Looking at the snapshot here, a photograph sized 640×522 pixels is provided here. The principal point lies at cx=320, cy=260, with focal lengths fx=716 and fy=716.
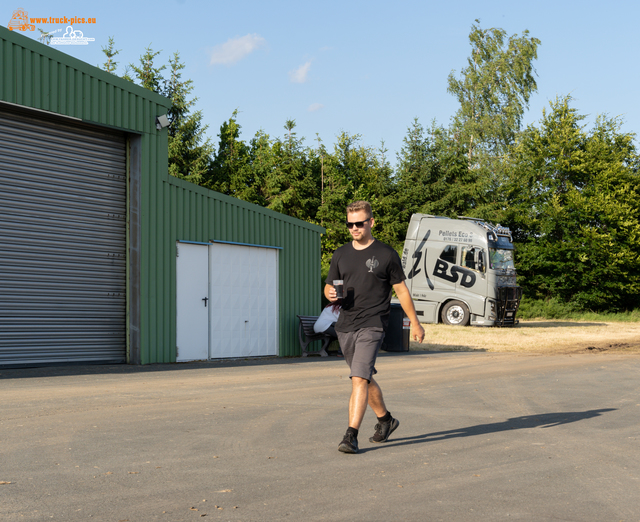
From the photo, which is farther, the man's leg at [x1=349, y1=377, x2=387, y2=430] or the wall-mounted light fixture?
the wall-mounted light fixture

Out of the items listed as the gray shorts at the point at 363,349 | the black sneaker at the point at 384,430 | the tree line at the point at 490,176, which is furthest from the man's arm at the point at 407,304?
the tree line at the point at 490,176

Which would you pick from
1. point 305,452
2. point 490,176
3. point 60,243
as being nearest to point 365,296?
point 305,452

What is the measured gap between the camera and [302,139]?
45344 millimetres

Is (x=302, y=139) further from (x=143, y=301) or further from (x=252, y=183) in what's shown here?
(x=143, y=301)

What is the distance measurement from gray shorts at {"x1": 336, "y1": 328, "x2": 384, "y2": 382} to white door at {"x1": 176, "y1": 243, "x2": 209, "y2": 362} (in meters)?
9.42

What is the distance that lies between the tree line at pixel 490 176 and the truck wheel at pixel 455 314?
13.0 m

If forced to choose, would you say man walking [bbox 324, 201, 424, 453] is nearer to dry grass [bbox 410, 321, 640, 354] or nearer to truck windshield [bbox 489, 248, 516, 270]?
dry grass [bbox 410, 321, 640, 354]

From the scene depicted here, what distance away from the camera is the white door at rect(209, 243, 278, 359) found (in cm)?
1592

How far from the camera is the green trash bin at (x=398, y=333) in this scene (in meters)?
19.0

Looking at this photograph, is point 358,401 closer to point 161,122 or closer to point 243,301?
point 161,122

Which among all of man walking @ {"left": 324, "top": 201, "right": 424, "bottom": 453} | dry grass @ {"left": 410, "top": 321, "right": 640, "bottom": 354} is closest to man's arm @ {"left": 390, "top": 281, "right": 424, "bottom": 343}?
man walking @ {"left": 324, "top": 201, "right": 424, "bottom": 453}

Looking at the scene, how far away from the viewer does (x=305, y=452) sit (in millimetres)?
5863

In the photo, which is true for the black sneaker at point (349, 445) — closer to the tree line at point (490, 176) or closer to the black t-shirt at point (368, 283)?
the black t-shirt at point (368, 283)

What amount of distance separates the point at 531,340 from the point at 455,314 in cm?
554
